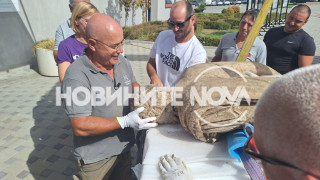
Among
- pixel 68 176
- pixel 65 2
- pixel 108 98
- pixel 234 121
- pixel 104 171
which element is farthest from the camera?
pixel 65 2

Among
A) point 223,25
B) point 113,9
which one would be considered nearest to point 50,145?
point 113,9

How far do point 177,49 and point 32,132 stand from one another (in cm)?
291

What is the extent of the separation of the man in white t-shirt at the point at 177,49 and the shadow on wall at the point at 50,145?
5.76 feet

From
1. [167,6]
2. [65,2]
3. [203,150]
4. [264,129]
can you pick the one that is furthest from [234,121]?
[167,6]

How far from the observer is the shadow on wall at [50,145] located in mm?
2912

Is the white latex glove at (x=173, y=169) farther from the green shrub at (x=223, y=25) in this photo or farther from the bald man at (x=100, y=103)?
the green shrub at (x=223, y=25)

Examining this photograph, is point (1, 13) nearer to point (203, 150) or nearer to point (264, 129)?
point (203, 150)

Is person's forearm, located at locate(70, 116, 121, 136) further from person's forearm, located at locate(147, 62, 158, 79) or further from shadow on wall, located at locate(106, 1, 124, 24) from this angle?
shadow on wall, located at locate(106, 1, 124, 24)

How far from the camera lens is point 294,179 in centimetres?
64

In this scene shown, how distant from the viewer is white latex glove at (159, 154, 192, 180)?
1.15 meters

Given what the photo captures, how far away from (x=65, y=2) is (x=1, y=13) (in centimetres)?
234

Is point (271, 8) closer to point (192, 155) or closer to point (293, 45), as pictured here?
point (293, 45)

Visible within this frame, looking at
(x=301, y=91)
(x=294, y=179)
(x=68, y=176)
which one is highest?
(x=301, y=91)

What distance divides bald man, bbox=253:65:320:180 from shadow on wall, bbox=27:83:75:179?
2.77 meters
